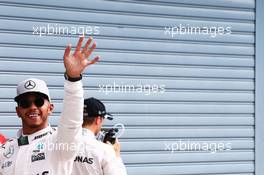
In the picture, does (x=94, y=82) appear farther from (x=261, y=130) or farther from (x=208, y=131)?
(x=261, y=130)

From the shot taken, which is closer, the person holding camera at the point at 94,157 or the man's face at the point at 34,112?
the man's face at the point at 34,112

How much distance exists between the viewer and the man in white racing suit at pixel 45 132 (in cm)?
370

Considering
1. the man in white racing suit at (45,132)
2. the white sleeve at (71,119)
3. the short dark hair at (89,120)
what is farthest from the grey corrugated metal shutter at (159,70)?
the white sleeve at (71,119)

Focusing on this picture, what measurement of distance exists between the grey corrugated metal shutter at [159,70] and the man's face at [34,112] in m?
2.75

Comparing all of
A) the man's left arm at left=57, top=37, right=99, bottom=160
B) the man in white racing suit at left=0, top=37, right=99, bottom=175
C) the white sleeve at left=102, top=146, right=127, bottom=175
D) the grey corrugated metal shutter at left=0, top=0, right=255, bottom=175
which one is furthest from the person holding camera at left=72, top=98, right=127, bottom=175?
the grey corrugated metal shutter at left=0, top=0, right=255, bottom=175

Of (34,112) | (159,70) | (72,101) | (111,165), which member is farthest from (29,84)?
(159,70)

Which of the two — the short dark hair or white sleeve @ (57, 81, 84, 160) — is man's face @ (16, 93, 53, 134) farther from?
the short dark hair

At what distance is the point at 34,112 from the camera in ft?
13.1

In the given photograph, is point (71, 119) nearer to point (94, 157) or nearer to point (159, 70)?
point (94, 157)

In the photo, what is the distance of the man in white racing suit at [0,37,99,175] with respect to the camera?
3695mm

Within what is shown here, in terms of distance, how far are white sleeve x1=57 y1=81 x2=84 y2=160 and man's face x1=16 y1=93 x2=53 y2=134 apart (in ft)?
0.93

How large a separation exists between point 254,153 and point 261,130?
0.32 metres

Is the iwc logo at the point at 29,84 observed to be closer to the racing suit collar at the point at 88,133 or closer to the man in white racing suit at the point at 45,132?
the man in white racing suit at the point at 45,132

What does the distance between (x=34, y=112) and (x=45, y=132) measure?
0.54 feet
